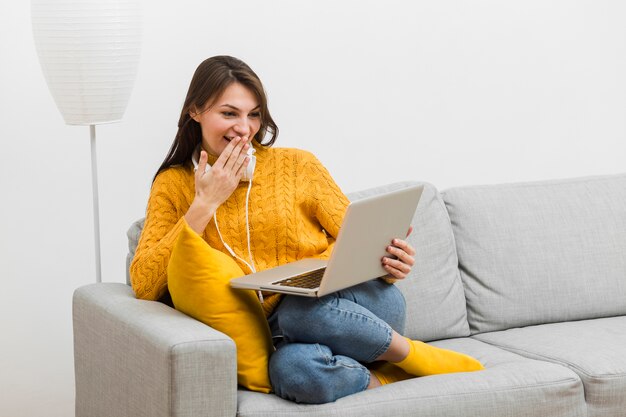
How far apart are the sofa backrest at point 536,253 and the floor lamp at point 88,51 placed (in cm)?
105

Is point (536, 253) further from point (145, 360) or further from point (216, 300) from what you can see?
point (145, 360)

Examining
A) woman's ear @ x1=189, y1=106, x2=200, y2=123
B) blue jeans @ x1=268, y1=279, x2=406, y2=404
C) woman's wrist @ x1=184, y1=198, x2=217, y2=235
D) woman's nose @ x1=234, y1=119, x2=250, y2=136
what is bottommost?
blue jeans @ x1=268, y1=279, x2=406, y2=404

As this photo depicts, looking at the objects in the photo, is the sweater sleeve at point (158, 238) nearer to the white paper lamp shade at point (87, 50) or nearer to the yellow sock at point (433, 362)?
the white paper lamp shade at point (87, 50)

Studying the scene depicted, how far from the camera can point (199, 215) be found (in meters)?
2.44

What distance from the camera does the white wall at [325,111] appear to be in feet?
10.1

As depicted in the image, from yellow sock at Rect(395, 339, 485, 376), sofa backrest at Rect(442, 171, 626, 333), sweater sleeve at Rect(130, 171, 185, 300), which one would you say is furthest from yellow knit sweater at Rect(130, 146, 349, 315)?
sofa backrest at Rect(442, 171, 626, 333)

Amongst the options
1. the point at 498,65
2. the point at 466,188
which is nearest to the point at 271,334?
the point at 466,188

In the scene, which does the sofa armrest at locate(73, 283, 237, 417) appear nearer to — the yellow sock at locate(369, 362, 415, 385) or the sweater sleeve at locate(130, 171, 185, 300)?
the sweater sleeve at locate(130, 171, 185, 300)

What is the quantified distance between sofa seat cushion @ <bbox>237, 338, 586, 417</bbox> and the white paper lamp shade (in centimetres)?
92

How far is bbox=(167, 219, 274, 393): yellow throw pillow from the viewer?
2.30 m

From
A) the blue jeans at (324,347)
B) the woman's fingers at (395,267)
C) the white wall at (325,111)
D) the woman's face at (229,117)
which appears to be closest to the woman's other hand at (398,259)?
the woman's fingers at (395,267)

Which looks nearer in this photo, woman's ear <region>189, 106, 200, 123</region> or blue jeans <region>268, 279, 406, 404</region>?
blue jeans <region>268, 279, 406, 404</region>

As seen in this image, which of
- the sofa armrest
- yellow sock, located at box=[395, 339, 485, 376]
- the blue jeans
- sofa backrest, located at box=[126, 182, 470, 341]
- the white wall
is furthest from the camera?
the white wall

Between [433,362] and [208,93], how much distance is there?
882 mm
